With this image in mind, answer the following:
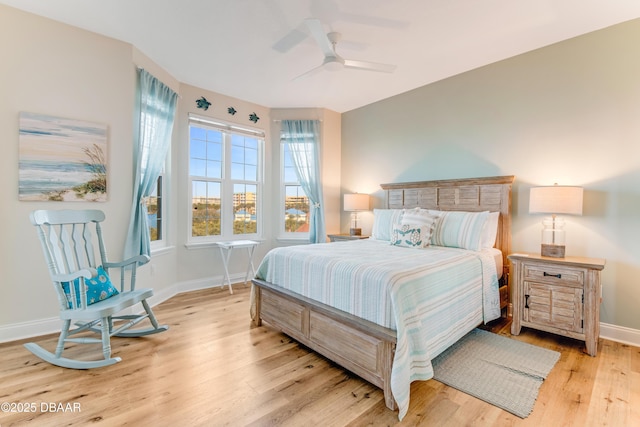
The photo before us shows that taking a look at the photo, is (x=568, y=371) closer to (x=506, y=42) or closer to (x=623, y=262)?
(x=623, y=262)

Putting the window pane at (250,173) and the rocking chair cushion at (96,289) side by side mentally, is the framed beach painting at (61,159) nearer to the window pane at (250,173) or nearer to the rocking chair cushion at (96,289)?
the rocking chair cushion at (96,289)

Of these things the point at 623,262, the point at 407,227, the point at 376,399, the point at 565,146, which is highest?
the point at 565,146

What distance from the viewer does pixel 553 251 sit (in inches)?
103

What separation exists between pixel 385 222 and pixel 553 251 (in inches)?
67.7

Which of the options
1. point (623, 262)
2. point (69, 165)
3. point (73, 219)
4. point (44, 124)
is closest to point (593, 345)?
point (623, 262)

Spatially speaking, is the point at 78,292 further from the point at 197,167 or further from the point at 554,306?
the point at 554,306

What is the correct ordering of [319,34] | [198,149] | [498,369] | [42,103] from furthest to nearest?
[198,149] < [42,103] < [319,34] < [498,369]

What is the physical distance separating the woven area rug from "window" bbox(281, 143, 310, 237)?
3016 millimetres

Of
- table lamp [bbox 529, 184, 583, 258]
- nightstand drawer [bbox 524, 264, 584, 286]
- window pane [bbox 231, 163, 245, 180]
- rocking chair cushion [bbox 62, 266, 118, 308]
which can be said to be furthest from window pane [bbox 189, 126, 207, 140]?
nightstand drawer [bbox 524, 264, 584, 286]

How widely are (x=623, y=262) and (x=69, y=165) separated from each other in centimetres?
515

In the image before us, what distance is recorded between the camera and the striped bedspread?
1733 mm

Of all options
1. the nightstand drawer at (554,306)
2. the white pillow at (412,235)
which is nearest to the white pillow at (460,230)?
the white pillow at (412,235)

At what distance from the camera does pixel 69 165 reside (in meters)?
2.70

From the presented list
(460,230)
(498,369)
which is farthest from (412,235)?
(498,369)
